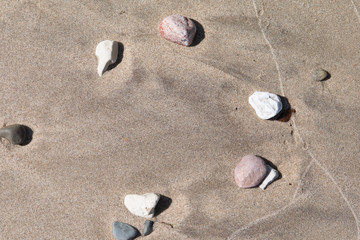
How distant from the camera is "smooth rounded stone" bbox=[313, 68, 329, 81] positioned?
2.31 m

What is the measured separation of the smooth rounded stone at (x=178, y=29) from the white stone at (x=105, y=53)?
37 centimetres

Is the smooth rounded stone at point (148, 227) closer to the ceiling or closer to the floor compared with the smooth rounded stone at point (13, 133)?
closer to the floor

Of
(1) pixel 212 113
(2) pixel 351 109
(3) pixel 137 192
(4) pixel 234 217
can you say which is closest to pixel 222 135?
(1) pixel 212 113

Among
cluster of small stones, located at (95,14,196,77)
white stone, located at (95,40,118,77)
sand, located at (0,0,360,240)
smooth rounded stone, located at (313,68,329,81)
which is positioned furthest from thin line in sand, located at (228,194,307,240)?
white stone, located at (95,40,118,77)

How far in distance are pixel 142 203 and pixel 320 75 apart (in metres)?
1.59

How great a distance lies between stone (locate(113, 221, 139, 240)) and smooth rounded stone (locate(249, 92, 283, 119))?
126 centimetres

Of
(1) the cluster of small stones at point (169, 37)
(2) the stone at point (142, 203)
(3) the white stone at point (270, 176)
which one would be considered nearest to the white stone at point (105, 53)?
(1) the cluster of small stones at point (169, 37)

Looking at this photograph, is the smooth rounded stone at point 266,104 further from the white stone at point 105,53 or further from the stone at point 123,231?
the stone at point 123,231

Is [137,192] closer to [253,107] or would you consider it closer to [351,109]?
[253,107]

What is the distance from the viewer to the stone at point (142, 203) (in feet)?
7.32

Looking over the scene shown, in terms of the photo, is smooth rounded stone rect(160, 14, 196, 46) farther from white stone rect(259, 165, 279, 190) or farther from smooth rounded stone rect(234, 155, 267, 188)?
white stone rect(259, 165, 279, 190)

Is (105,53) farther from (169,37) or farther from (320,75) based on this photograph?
(320,75)

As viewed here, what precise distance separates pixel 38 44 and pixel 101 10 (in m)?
0.52

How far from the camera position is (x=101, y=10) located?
2.33m
